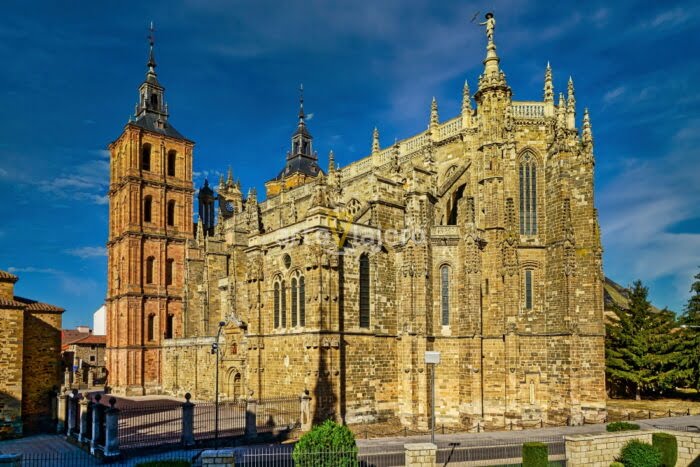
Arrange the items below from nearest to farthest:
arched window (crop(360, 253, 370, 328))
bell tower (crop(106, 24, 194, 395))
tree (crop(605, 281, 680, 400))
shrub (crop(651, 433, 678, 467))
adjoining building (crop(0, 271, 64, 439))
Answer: shrub (crop(651, 433, 678, 467)) < adjoining building (crop(0, 271, 64, 439)) < arched window (crop(360, 253, 370, 328)) < tree (crop(605, 281, 680, 400)) < bell tower (crop(106, 24, 194, 395))

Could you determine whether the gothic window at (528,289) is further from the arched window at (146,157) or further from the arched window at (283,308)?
the arched window at (146,157)

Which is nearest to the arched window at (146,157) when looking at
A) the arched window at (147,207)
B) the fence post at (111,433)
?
the arched window at (147,207)

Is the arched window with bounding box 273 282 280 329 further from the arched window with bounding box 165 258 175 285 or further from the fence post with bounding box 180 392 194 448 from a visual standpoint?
the arched window with bounding box 165 258 175 285

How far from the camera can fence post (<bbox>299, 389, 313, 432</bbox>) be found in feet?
83.5

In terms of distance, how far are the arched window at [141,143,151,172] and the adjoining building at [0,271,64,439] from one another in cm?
2247

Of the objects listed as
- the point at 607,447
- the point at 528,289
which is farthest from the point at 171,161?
the point at 607,447

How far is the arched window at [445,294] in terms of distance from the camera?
29641 millimetres

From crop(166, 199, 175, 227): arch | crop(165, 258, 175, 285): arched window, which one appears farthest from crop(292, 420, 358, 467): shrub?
crop(166, 199, 175, 227): arch

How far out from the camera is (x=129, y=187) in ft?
156

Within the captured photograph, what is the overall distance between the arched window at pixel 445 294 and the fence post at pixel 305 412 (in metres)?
8.49

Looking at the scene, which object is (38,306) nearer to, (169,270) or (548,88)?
(169,270)

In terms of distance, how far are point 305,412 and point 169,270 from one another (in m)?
28.6

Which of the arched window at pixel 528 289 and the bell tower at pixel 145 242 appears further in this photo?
the bell tower at pixel 145 242

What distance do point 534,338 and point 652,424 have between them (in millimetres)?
6971
